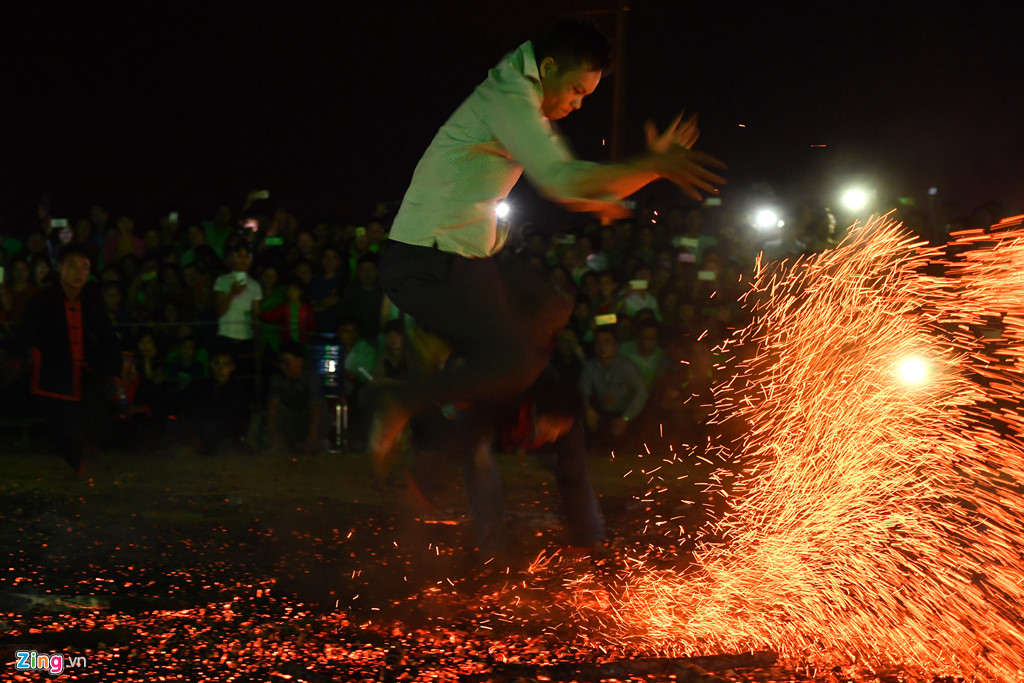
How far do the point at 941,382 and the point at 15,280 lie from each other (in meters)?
7.90

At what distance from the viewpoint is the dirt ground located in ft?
11.2

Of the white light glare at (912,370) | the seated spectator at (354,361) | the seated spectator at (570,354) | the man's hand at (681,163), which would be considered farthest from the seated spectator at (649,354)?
the man's hand at (681,163)

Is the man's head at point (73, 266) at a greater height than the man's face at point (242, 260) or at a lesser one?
lesser

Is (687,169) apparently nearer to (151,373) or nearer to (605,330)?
(605,330)

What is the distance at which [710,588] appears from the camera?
13.3 feet

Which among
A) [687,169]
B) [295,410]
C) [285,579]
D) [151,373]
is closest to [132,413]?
[151,373]

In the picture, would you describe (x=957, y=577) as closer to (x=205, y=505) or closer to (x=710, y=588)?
(x=710, y=588)

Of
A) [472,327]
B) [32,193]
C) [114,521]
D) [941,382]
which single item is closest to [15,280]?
[32,193]

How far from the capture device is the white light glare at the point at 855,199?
10398mm

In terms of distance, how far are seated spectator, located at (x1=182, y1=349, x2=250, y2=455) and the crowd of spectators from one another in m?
0.01

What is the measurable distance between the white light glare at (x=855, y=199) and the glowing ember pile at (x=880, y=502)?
192 inches

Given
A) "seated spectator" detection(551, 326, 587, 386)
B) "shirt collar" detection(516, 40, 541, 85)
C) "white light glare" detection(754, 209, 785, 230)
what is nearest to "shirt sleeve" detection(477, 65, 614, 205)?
"shirt collar" detection(516, 40, 541, 85)

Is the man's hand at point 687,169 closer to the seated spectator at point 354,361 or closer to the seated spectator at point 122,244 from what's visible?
the seated spectator at point 354,361

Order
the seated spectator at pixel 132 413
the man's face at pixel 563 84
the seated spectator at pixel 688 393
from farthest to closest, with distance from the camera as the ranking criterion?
the seated spectator at pixel 688 393 → the seated spectator at pixel 132 413 → the man's face at pixel 563 84
